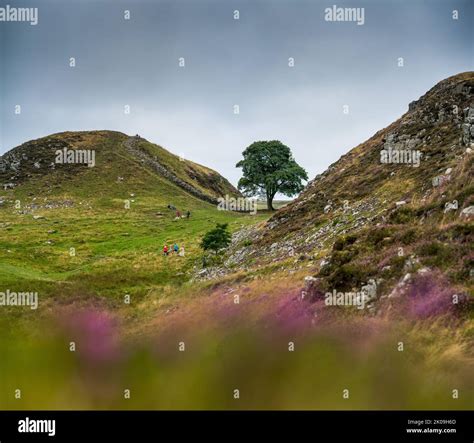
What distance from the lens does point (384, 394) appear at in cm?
782

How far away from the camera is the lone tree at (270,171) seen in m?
69.7

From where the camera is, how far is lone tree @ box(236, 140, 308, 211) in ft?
229

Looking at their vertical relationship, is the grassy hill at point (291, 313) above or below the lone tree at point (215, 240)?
below

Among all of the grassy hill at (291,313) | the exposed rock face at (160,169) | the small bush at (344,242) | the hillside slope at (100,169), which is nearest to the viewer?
the grassy hill at (291,313)

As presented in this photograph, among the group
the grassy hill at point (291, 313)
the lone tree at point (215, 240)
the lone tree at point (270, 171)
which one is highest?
the lone tree at point (270, 171)

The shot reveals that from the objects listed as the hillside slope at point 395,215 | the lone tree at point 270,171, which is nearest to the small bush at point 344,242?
the hillside slope at point 395,215

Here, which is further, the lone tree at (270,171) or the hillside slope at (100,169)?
the hillside slope at (100,169)

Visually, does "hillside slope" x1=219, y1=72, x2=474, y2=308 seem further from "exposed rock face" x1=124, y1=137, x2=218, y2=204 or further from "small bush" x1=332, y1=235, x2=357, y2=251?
"exposed rock face" x1=124, y1=137, x2=218, y2=204

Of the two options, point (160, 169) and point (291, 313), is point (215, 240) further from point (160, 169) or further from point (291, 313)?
point (160, 169)

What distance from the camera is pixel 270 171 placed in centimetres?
7288

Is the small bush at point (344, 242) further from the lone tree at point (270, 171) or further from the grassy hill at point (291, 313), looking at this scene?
the lone tree at point (270, 171)

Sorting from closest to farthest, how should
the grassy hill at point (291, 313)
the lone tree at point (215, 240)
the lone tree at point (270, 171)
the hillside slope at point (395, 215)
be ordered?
the grassy hill at point (291, 313) → the hillside slope at point (395, 215) → the lone tree at point (215, 240) → the lone tree at point (270, 171)
